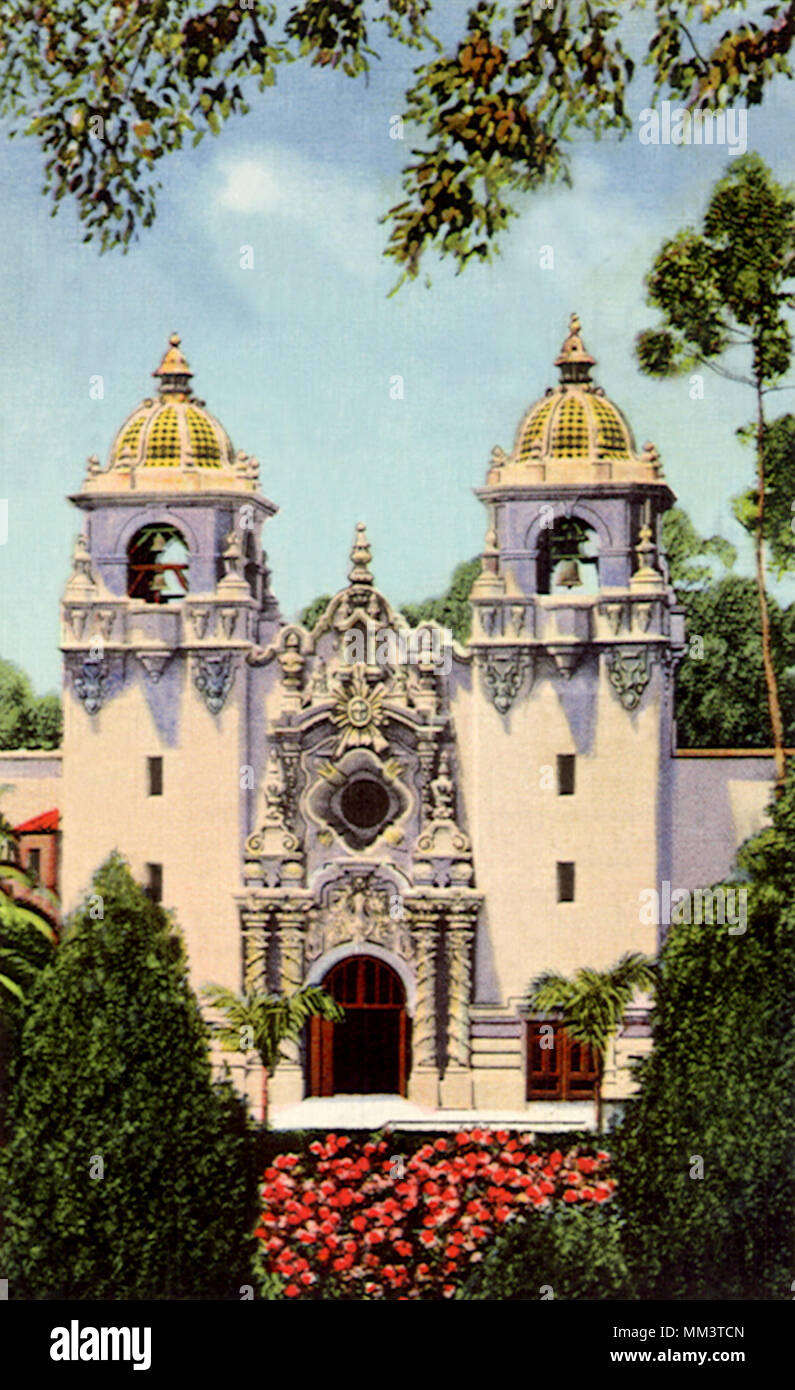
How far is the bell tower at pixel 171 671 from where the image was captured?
596 inches

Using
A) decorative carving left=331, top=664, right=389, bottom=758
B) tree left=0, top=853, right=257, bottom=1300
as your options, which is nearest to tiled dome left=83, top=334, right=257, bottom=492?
decorative carving left=331, top=664, right=389, bottom=758

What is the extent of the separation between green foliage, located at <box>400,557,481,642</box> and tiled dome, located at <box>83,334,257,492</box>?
1.36 metres

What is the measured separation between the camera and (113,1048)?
14320 mm

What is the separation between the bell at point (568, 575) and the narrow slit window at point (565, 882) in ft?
6.21

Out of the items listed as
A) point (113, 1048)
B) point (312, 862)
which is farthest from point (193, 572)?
point (113, 1048)

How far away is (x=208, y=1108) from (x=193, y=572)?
3581 millimetres

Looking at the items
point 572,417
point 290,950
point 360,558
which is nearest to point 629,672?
point 572,417

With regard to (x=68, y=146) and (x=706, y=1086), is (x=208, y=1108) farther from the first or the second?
(x=68, y=146)

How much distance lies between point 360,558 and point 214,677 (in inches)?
53.4

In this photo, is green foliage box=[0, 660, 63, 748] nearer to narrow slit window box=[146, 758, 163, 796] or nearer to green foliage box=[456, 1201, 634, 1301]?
narrow slit window box=[146, 758, 163, 796]

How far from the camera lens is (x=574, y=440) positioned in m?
14.9

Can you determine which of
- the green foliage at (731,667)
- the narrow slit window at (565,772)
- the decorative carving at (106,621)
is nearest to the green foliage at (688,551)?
the green foliage at (731,667)

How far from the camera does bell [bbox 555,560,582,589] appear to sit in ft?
50.9

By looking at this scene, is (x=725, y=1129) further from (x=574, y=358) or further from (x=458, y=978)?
(x=574, y=358)
